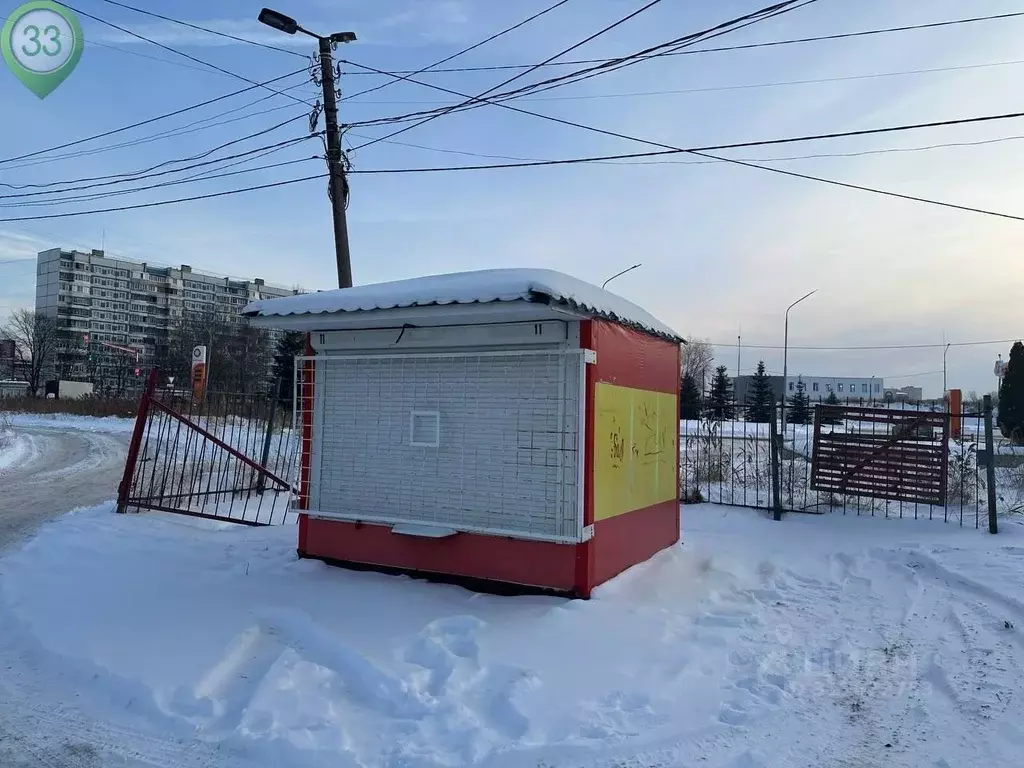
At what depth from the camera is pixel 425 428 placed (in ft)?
21.2

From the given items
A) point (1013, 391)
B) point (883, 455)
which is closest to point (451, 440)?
point (883, 455)

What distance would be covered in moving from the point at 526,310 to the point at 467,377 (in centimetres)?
104

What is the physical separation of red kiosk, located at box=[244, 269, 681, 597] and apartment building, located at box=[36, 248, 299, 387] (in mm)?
70739

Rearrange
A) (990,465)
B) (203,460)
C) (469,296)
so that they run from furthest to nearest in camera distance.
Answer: (203,460) < (990,465) < (469,296)

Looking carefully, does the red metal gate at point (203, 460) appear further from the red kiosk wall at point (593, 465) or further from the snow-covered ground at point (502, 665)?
the red kiosk wall at point (593, 465)

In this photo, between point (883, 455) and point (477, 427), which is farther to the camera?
point (883, 455)

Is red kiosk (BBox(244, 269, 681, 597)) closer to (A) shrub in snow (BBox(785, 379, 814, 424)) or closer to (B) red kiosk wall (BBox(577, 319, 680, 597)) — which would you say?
(B) red kiosk wall (BBox(577, 319, 680, 597))

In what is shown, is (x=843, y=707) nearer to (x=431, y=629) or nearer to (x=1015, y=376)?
(x=431, y=629)

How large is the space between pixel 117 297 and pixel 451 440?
311 feet

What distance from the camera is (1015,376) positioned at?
31.3m

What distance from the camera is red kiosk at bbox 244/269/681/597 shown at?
19.0ft

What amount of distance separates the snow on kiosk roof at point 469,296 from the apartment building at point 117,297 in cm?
7096

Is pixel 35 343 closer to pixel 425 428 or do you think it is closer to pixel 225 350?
pixel 225 350

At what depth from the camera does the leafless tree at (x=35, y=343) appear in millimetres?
61312
